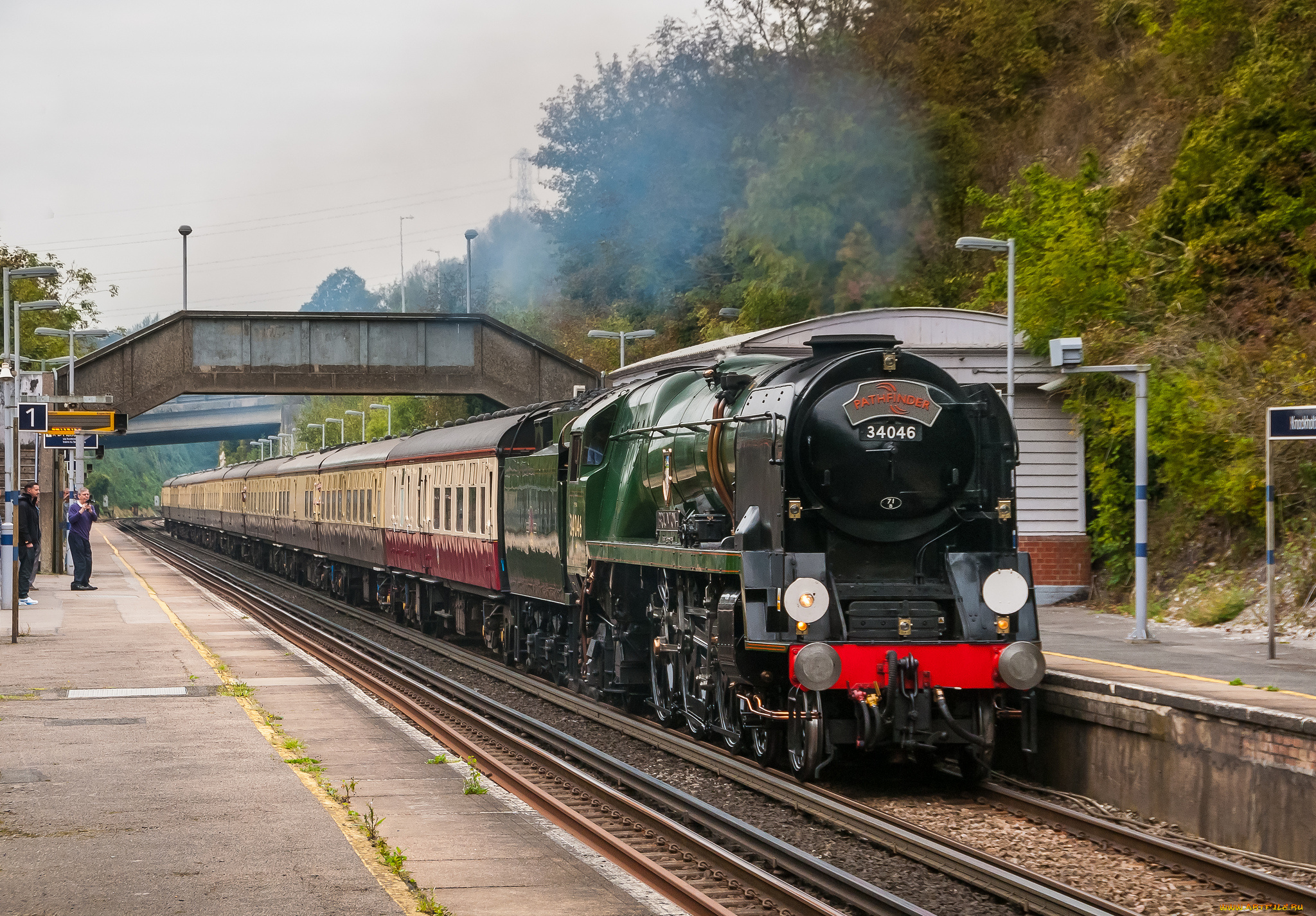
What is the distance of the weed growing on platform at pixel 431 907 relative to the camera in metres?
6.50

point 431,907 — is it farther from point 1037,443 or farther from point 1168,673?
point 1037,443

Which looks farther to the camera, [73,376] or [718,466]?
[73,376]

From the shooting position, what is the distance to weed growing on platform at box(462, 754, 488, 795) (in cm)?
978

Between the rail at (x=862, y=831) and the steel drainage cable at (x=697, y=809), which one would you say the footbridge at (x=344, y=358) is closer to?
the steel drainage cable at (x=697, y=809)

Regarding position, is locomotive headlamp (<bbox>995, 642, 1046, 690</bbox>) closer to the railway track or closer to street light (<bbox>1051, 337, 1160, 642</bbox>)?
the railway track

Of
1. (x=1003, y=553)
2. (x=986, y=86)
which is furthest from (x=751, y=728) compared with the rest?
(x=986, y=86)

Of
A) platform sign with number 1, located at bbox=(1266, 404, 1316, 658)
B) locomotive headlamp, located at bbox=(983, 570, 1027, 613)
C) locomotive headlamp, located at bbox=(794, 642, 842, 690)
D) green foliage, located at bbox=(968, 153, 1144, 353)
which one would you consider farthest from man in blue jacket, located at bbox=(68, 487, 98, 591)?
platform sign with number 1, located at bbox=(1266, 404, 1316, 658)

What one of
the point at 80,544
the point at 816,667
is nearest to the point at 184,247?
the point at 80,544

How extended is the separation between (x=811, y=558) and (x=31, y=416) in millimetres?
13468

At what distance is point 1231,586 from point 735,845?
12316 mm

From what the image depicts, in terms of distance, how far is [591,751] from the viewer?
1182cm

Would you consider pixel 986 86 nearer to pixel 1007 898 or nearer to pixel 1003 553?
pixel 1003 553

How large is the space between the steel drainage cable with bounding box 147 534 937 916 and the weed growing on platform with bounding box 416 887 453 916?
2043 millimetres

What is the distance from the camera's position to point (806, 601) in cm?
1008
